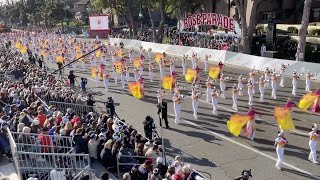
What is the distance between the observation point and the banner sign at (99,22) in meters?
55.5

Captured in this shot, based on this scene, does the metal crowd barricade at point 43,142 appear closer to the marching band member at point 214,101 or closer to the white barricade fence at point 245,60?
the marching band member at point 214,101

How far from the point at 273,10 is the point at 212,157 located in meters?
35.7

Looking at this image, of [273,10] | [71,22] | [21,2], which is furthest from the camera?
[21,2]

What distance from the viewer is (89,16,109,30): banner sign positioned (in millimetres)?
55456

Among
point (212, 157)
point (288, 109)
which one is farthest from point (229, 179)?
point (288, 109)

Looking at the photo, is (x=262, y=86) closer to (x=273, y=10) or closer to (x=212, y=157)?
(x=212, y=157)

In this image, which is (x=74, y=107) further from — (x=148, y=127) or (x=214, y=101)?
(x=214, y=101)

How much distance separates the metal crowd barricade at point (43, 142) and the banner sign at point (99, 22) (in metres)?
45.3

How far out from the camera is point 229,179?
11867mm

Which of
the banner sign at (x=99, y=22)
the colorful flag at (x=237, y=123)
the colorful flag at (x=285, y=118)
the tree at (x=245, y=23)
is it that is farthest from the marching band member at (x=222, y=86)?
the banner sign at (x=99, y=22)

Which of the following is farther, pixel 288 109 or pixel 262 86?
pixel 262 86

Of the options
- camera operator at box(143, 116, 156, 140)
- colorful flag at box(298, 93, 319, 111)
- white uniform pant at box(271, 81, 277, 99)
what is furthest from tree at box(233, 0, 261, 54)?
camera operator at box(143, 116, 156, 140)

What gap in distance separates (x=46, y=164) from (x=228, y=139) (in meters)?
7.34

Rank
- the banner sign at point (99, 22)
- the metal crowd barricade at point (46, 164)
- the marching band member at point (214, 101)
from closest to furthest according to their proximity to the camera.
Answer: the metal crowd barricade at point (46, 164) → the marching band member at point (214, 101) → the banner sign at point (99, 22)
